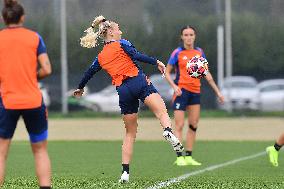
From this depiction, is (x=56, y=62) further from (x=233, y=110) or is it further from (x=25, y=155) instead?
(x=25, y=155)

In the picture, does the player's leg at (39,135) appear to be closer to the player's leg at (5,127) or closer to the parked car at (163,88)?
the player's leg at (5,127)

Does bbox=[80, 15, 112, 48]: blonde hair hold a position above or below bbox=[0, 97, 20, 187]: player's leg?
above

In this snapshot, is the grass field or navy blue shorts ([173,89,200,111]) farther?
navy blue shorts ([173,89,200,111])

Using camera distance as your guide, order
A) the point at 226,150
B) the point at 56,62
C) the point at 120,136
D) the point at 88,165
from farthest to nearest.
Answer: the point at 56,62
the point at 120,136
the point at 226,150
the point at 88,165

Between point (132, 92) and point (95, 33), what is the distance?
0.91 metres

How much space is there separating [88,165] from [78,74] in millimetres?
25567

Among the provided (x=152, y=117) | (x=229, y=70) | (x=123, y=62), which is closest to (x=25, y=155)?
(x=123, y=62)

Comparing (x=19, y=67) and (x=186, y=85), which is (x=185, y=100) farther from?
(x=19, y=67)

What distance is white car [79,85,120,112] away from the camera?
1603 inches

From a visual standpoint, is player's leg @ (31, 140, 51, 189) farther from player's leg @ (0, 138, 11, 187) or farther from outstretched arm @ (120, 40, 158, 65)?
outstretched arm @ (120, 40, 158, 65)

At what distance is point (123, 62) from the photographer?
42.1 ft

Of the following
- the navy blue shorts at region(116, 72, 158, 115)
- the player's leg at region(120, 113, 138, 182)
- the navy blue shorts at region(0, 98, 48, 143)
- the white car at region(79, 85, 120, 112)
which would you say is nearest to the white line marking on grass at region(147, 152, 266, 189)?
the player's leg at region(120, 113, 138, 182)

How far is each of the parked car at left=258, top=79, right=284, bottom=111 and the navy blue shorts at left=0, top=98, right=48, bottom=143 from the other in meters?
30.1

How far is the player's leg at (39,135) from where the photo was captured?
29.9 ft
